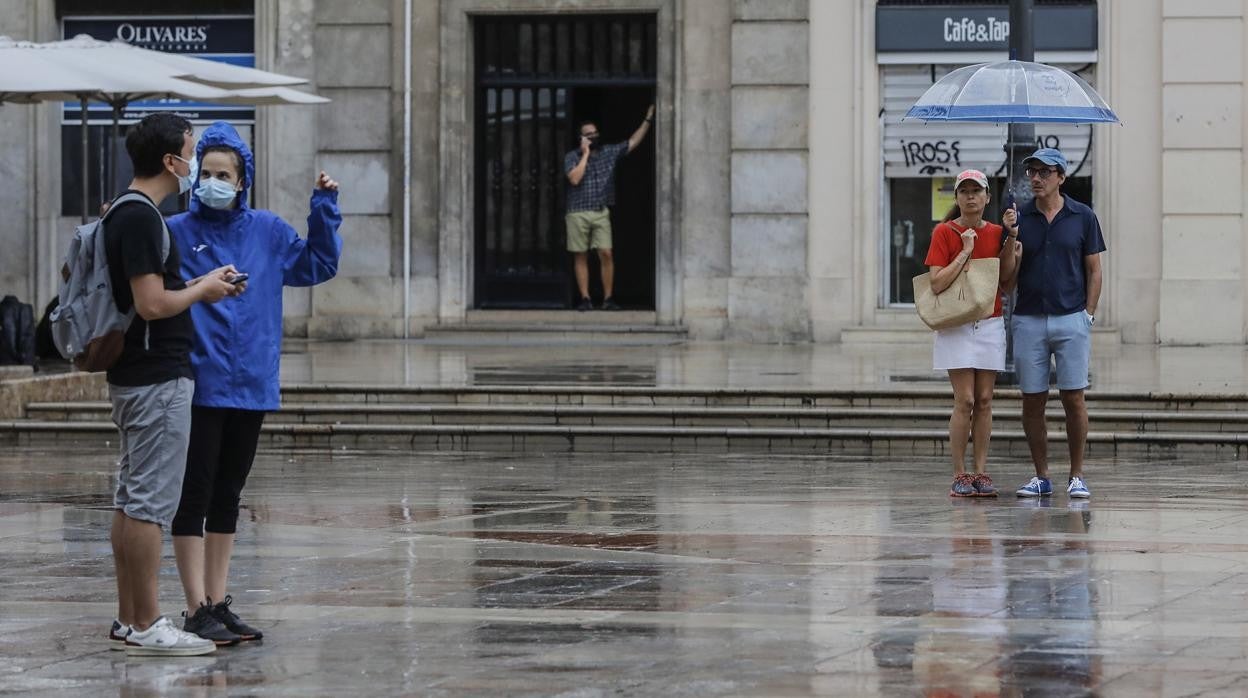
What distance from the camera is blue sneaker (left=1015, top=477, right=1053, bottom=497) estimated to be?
460 inches

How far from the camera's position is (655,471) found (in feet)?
44.0

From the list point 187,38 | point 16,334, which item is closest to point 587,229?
point 187,38

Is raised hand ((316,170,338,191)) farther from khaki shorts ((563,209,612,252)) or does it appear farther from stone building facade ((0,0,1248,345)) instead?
khaki shorts ((563,209,612,252))

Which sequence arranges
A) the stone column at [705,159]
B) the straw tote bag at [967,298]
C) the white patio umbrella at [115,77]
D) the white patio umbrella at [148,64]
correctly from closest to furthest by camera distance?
the straw tote bag at [967,298], the white patio umbrella at [115,77], the white patio umbrella at [148,64], the stone column at [705,159]

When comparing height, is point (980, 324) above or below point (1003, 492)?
above

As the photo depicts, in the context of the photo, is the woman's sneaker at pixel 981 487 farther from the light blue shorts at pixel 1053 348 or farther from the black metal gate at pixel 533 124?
the black metal gate at pixel 533 124

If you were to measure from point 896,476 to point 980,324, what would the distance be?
150 cm

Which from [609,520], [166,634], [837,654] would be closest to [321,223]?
[166,634]

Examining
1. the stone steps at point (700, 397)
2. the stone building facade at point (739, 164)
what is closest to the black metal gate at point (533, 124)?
the stone building facade at point (739, 164)

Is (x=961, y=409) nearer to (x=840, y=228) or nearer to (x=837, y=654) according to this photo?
(x=837, y=654)

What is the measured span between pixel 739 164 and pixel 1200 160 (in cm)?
468

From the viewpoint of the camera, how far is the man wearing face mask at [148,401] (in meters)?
7.04

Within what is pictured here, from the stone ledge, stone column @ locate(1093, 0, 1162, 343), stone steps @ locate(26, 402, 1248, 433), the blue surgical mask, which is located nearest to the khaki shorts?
stone column @ locate(1093, 0, 1162, 343)

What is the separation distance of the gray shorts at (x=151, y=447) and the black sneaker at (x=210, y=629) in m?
0.36
